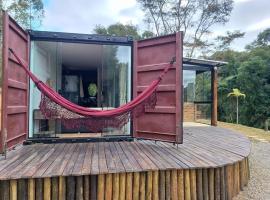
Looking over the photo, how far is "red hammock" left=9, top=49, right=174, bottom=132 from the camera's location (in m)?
3.61

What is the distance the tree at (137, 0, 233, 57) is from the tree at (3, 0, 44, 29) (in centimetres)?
682

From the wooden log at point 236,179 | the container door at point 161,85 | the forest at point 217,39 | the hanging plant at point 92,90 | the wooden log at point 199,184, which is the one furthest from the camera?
the forest at point 217,39

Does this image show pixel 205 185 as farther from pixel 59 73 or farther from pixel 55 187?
pixel 59 73

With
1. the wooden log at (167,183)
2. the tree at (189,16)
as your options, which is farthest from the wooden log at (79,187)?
the tree at (189,16)

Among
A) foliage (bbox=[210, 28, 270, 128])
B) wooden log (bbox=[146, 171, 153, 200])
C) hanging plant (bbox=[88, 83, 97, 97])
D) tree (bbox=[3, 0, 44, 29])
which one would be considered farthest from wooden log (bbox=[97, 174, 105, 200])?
foliage (bbox=[210, 28, 270, 128])

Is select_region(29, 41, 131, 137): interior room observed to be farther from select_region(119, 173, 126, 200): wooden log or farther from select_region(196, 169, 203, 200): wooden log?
select_region(196, 169, 203, 200): wooden log

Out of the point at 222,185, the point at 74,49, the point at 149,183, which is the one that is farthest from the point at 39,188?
the point at 74,49

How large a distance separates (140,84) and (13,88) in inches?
80.2

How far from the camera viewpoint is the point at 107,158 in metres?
3.27

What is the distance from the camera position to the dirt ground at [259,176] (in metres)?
3.48

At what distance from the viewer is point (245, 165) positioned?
3920 mm

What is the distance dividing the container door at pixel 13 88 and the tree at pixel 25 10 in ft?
30.3

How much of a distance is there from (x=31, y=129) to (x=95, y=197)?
2.23 m

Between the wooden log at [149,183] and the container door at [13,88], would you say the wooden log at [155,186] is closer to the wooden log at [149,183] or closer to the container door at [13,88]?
the wooden log at [149,183]
